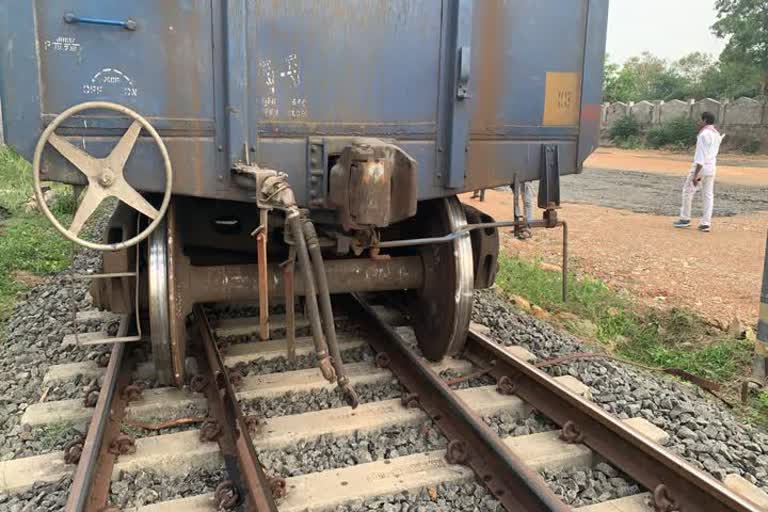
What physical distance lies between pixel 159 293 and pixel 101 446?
866 millimetres

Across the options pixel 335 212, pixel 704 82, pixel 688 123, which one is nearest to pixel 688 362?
pixel 335 212

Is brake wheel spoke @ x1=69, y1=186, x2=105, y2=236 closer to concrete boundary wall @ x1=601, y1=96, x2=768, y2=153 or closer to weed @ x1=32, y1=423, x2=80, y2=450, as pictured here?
weed @ x1=32, y1=423, x2=80, y2=450

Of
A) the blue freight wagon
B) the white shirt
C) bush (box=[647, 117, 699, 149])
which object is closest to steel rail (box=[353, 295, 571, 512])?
the blue freight wagon

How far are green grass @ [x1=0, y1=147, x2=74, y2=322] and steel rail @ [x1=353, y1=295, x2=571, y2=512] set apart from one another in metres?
3.90

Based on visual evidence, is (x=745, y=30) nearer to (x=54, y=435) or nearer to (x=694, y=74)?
(x=694, y=74)

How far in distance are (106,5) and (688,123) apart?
38.0 meters

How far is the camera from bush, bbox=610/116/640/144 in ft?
135

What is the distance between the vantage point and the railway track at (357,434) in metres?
3.33

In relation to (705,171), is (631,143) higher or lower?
lower

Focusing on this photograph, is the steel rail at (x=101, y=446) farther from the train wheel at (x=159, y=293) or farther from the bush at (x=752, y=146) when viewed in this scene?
the bush at (x=752, y=146)

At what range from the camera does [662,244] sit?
11.1 meters

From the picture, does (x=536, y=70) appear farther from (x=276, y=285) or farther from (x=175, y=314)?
(x=175, y=314)

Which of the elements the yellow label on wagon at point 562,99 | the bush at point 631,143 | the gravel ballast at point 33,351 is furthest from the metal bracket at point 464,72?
the bush at point 631,143

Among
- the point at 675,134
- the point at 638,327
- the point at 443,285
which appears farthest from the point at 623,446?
the point at 675,134
